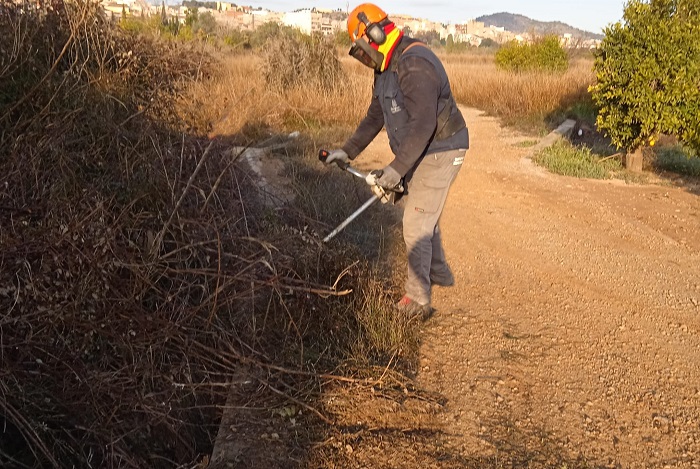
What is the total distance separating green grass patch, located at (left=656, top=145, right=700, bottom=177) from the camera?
872 centimetres

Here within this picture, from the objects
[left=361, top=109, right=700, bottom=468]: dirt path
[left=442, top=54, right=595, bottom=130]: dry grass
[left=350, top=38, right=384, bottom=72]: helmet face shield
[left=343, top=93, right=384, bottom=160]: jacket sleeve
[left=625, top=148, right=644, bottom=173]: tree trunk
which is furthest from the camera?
[left=442, top=54, right=595, bottom=130]: dry grass

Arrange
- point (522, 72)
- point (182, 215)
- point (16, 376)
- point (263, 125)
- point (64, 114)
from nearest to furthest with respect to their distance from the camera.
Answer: point (16, 376), point (182, 215), point (64, 114), point (263, 125), point (522, 72)

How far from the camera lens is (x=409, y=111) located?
12.0ft

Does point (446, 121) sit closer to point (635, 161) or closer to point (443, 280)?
point (443, 280)

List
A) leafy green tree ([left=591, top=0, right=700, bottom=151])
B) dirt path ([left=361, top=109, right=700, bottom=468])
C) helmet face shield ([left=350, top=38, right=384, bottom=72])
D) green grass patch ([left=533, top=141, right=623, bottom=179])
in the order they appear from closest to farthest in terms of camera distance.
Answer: dirt path ([left=361, top=109, right=700, bottom=468]), helmet face shield ([left=350, top=38, right=384, bottom=72]), leafy green tree ([left=591, top=0, right=700, bottom=151]), green grass patch ([left=533, top=141, right=623, bottom=179])

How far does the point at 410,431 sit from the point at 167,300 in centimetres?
133

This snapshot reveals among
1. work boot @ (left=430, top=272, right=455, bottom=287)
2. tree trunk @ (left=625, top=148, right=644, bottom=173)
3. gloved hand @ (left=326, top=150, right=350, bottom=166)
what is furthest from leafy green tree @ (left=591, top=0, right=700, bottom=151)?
gloved hand @ (left=326, top=150, right=350, bottom=166)

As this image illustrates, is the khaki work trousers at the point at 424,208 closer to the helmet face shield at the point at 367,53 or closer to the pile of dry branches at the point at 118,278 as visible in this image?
the pile of dry branches at the point at 118,278

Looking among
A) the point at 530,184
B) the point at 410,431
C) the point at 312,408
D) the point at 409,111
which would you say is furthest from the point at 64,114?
the point at 530,184

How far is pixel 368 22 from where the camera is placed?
3.67m

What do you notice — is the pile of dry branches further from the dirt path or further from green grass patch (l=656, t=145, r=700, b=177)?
green grass patch (l=656, t=145, r=700, b=177)

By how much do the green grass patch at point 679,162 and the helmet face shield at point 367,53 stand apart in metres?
6.32

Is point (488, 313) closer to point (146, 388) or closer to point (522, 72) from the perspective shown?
point (146, 388)

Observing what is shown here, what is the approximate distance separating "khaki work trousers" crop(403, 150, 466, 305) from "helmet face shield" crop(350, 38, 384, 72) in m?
Answer: 0.65
